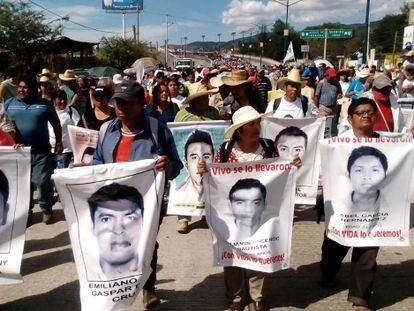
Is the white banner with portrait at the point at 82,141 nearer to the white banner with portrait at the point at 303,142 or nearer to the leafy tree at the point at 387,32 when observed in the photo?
the white banner with portrait at the point at 303,142

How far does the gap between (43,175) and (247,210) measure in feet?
11.3

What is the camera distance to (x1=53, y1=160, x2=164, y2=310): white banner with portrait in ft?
10.9

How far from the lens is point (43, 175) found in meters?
6.14

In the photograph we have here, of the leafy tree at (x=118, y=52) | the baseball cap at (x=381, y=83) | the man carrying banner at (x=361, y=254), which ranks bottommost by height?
the man carrying banner at (x=361, y=254)

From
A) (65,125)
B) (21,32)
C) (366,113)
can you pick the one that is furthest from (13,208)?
(21,32)

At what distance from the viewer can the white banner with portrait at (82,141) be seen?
19.2 feet

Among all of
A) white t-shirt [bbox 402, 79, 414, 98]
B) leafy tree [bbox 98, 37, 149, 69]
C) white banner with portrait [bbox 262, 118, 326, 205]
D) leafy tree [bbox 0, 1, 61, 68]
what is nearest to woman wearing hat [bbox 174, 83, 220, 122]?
white banner with portrait [bbox 262, 118, 326, 205]

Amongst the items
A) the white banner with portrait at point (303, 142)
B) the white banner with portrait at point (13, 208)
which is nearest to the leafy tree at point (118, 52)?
the white banner with portrait at point (303, 142)

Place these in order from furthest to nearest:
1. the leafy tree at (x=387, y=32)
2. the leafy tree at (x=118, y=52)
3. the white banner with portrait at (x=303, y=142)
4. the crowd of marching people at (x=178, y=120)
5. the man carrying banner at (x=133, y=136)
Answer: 1. the leafy tree at (x=387, y=32)
2. the leafy tree at (x=118, y=52)
3. the white banner with portrait at (x=303, y=142)
4. the crowd of marching people at (x=178, y=120)
5. the man carrying banner at (x=133, y=136)

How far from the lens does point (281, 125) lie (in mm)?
5688

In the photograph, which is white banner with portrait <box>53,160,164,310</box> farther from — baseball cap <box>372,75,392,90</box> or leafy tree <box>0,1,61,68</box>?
leafy tree <box>0,1,61,68</box>

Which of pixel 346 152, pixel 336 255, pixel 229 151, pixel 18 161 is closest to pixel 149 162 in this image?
pixel 229 151

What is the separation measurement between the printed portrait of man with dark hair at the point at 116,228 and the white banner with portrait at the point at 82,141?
2624 mm

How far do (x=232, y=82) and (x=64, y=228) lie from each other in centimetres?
277
